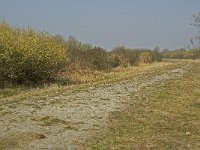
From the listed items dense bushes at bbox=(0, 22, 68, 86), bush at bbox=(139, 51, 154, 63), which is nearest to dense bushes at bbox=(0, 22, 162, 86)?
dense bushes at bbox=(0, 22, 68, 86)

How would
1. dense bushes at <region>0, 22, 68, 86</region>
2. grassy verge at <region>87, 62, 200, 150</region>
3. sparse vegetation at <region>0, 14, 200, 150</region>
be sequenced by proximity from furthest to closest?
dense bushes at <region>0, 22, 68, 86</region>
sparse vegetation at <region>0, 14, 200, 150</region>
grassy verge at <region>87, 62, 200, 150</region>

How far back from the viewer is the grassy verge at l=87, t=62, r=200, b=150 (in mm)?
10914

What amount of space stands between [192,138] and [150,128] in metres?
1.62

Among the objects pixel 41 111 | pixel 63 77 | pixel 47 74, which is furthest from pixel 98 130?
pixel 63 77

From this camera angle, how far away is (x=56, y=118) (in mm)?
14062

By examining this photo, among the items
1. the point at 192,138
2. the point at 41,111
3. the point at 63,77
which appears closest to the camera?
the point at 192,138

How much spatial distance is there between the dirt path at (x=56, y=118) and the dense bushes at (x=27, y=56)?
5.50 metres

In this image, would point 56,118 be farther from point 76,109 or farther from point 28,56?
point 28,56

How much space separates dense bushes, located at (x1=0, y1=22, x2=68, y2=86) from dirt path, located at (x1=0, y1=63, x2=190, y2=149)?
18.0 feet

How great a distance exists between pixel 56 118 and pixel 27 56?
466 inches

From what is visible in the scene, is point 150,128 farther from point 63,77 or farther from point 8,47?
point 63,77

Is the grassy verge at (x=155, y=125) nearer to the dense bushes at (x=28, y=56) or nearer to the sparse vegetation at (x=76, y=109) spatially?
the sparse vegetation at (x=76, y=109)

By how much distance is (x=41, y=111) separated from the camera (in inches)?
606

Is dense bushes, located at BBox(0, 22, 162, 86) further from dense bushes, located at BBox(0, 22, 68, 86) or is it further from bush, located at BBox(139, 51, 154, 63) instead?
bush, located at BBox(139, 51, 154, 63)
